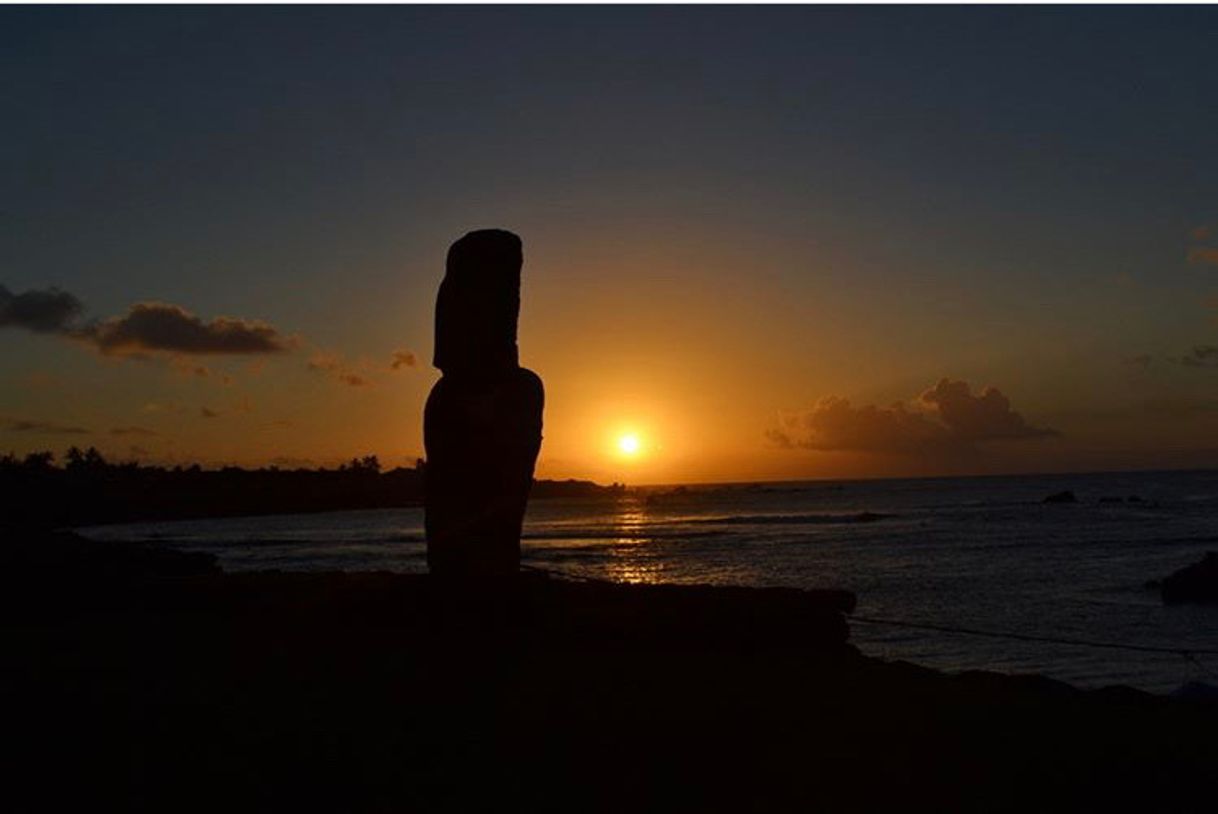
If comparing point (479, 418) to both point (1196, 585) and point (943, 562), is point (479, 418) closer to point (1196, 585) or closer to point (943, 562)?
point (1196, 585)

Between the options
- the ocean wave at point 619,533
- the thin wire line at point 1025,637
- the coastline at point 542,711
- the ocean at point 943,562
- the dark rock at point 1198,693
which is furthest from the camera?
the ocean wave at point 619,533

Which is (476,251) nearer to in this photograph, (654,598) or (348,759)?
(654,598)

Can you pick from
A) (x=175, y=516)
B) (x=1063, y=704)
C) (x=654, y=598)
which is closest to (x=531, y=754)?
(x=654, y=598)

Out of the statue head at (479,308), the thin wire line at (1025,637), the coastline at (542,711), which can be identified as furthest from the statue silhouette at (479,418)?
the thin wire line at (1025,637)

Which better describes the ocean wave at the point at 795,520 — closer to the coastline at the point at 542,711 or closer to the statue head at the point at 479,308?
the statue head at the point at 479,308

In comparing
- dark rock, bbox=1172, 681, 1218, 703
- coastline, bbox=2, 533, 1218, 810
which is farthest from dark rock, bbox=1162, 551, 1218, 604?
coastline, bbox=2, 533, 1218, 810

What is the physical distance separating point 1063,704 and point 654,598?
3.74m

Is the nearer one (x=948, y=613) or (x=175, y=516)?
(x=948, y=613)

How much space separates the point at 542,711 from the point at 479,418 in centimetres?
498

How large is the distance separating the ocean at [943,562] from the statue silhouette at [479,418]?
1085 centimetres

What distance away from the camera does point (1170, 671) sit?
20859 millimetres

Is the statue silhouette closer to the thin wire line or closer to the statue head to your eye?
the statue head

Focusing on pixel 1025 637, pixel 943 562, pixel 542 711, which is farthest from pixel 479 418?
pixel 943 562

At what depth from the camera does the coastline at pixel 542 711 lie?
7039mm
